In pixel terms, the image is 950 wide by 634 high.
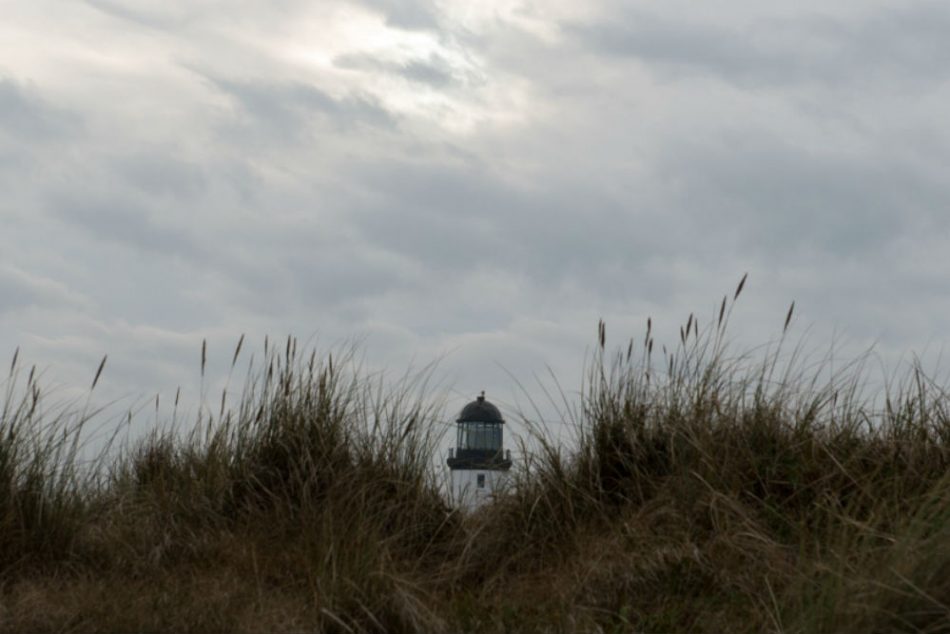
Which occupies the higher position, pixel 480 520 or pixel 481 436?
pixel 481 436

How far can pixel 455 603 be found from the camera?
4.98m

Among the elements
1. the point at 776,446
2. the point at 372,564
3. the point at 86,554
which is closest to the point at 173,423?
the point at 86,554

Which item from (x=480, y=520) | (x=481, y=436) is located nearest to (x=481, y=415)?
(x=481, y=436)

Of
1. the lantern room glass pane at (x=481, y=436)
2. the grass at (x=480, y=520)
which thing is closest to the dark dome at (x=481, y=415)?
the lantern room glass pane at (x=481, y=436)

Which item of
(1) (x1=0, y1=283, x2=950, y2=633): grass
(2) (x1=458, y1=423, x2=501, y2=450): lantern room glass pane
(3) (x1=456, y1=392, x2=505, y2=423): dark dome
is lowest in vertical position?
(1) (x1=0, y1=283, x2=950, y2=633): grass

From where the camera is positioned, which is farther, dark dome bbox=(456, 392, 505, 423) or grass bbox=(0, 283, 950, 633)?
dark dome bbox=(456, 392, 505, 423)

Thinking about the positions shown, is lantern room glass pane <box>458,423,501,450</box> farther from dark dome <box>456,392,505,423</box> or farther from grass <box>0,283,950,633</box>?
grass <box>0,283,950,633</box>

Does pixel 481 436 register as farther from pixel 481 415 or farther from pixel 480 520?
pixel 480 520

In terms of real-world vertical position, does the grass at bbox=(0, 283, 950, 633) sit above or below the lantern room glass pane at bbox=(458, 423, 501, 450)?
below

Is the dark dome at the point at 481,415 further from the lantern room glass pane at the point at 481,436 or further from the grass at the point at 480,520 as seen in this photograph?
the grass at the point at 480,520

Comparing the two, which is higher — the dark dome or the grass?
the dark dome

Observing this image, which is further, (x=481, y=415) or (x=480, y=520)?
(x=481, y=415)

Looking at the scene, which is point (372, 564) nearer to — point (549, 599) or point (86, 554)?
point (549, 599)

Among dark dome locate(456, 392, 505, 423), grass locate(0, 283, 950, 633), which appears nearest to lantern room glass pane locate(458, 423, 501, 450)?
dark dome locate(456, 392, 505, 423)
